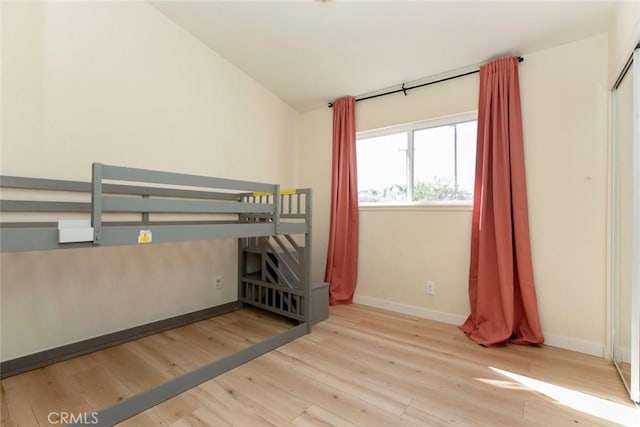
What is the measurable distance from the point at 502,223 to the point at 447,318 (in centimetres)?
100

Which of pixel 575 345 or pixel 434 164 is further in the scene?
pixel 434 164

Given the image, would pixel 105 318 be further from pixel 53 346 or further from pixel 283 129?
pixel 283 129

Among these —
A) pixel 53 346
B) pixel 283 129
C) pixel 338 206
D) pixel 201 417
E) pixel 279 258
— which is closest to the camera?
pixel 201 417

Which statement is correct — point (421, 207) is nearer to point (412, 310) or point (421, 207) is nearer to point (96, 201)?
point (412, 310)

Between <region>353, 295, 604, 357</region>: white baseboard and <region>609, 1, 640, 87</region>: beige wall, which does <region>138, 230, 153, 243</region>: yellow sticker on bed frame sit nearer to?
<region>353, 295, 604, 357</region>: white baseboard

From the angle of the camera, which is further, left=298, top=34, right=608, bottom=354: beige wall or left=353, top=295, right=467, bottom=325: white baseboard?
left=353, top=295, right=467, bottom=325: white baseboard

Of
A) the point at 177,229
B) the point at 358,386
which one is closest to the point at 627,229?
the point at 358,386

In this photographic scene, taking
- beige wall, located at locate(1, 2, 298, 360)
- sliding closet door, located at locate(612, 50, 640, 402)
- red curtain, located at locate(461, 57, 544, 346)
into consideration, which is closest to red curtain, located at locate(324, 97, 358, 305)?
beige wall, located at locate(1, 2, 298, 360)

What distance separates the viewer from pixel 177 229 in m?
1.50

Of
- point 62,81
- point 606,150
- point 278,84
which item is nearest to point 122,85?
point 62,81

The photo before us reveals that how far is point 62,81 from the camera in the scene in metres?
1.93

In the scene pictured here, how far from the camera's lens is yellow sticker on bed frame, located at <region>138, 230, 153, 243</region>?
4.39 feet

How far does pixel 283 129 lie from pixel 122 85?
178cm

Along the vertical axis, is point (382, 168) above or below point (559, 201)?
above
